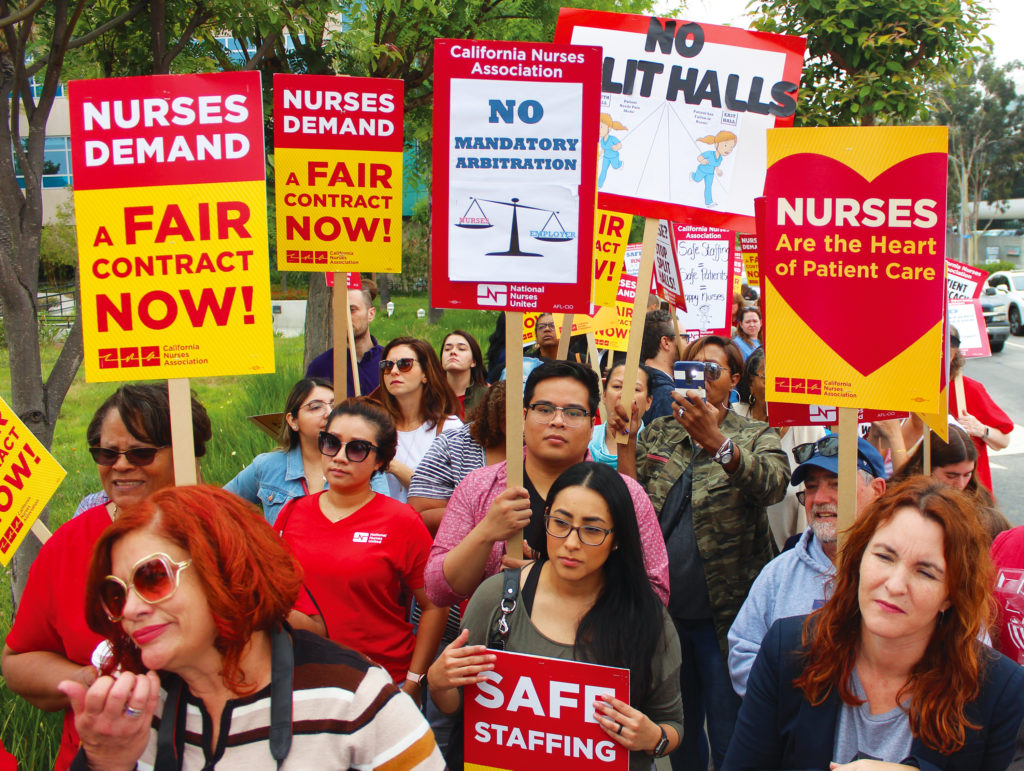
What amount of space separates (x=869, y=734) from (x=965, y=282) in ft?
18.9

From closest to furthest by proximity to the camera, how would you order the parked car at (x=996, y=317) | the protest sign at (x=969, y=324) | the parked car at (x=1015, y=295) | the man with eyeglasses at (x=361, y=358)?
the man with eyeglasses at (x=361, y=358) → the protest sign at (x=969, y=324) → the parked car at (x=996, y=317) → the parked car at (x=1015, y=295)

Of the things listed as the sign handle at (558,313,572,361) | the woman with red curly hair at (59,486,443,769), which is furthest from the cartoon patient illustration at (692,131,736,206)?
the woman with red curly hair at (59,486,443,769)

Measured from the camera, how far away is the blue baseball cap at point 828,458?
3.18m

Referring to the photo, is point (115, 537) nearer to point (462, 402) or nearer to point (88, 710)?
A: point (88, 710)

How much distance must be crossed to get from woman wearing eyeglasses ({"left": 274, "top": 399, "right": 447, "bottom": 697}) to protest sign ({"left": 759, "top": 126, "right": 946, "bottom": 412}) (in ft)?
4.83

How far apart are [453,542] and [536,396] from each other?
61 centimetres

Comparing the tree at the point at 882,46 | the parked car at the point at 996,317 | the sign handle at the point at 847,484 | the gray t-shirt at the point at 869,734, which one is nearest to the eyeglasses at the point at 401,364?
the sign handle at the point at 847,484

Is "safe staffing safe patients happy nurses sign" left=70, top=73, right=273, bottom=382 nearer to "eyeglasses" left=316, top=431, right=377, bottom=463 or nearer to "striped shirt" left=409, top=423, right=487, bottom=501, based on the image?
"eyeglasses" left=316, top=431, right=377, bottom=463

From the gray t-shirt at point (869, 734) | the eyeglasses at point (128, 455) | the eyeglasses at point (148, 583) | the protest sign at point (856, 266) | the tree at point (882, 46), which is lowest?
the gray t-shirt at point (869, 734)

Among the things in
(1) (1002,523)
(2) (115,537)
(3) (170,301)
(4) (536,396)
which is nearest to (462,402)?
(4) (536,396)

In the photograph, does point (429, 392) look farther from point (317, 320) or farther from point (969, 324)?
point (317, 320)

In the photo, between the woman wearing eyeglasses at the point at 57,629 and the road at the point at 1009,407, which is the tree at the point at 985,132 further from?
the woman wearing eyeglasses at the point at 57,629

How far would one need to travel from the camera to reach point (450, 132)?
3143mm

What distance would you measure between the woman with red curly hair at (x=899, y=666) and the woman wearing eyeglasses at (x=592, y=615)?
0.36 metres
